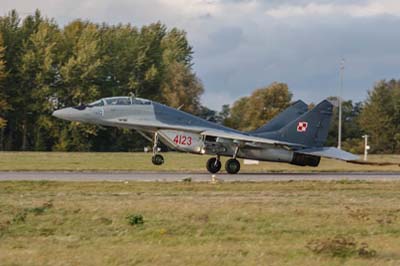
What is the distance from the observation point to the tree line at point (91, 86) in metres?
75.4

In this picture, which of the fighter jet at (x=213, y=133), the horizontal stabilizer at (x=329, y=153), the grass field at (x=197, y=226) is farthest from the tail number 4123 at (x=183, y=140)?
the grass field at (x=197, y=226)

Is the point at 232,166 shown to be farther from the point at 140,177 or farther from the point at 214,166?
the point at 140,177

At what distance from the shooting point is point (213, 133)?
34.5 meters

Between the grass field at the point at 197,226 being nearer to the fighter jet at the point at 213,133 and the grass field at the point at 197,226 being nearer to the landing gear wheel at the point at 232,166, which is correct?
the fighter jet at the point at 213,133

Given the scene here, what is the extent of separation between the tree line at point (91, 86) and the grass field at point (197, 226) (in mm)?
50569

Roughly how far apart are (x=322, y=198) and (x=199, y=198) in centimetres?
322

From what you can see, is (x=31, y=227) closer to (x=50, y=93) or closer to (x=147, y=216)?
(x=147, y=216)

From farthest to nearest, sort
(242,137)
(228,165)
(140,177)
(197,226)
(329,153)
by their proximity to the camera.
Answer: (329,153) → (228,165) → (242,137) → (140,177) → (197,226)

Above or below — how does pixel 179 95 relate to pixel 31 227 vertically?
above

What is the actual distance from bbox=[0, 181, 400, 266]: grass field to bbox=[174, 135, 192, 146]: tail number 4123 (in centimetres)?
921

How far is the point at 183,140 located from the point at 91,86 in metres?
42.8

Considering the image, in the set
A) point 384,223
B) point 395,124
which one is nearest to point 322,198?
point 384,223

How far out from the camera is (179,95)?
78.6 m

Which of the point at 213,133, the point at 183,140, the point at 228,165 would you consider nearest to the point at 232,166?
the point at 228,165
